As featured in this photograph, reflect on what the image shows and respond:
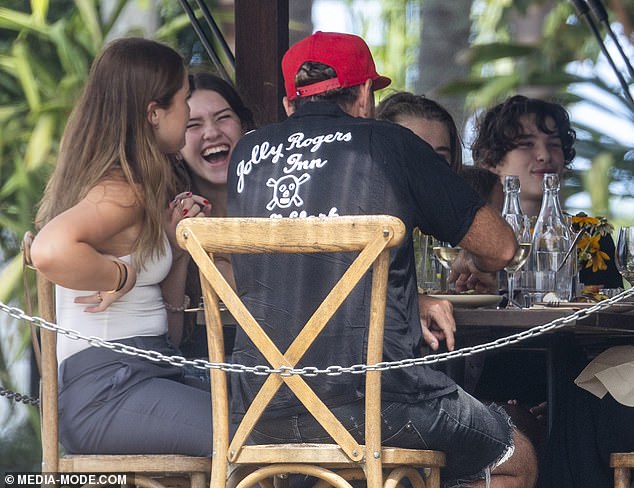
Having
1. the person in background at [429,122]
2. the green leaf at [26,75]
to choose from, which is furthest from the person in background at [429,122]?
the green leaf at [26,75]

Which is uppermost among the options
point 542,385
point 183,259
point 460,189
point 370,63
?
point 370,63

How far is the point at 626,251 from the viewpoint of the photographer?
12.3 feet

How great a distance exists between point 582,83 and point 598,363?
973 centimetres

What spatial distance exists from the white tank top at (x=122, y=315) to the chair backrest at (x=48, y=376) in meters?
0.15

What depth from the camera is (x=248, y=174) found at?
317cm

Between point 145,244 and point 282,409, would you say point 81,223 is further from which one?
point 282,409

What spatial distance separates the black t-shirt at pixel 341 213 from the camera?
2.94 m

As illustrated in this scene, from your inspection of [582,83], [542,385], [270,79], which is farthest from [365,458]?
[582,83]

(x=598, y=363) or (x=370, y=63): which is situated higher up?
(x=370, y=63)

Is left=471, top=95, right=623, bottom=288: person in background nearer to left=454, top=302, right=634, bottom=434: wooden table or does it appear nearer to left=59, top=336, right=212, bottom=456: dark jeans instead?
left=454, top=302, right=634, bottom=434: wooden table

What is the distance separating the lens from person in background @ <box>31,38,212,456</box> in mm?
3184

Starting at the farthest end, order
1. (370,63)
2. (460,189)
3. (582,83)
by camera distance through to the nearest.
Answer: (582,83) < (370,63) < (460,189)

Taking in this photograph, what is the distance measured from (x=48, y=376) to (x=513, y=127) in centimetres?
254

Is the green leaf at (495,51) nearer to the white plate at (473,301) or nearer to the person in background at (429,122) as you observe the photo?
the person in background at (429,122)
